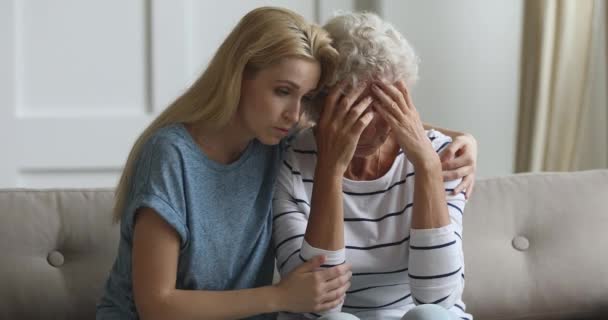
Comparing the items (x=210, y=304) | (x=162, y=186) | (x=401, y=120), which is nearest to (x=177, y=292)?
(x=210, y=304)

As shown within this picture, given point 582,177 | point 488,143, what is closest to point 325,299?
point 582,177

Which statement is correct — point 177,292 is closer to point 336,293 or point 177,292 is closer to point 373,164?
point 336,293

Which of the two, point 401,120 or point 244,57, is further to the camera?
point 401,120

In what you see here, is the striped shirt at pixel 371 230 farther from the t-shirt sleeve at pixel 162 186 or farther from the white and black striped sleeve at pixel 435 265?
the t-shirt sleeve at pixel 162 186

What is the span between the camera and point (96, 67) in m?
2.50

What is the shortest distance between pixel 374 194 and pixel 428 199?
0.14m

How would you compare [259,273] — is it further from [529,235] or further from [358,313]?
[529,235]

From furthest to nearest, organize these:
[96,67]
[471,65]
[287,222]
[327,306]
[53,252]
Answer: [471,65] < [96,67] < [53,252] < [287,222] < [327,306]

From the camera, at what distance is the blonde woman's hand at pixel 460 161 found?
1.61 meters

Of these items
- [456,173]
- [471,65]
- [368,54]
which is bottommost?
[456,173]

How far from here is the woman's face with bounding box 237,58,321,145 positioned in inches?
54.5

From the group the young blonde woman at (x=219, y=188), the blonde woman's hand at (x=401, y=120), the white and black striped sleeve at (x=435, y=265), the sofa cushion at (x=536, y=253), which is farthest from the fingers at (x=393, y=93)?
the sofa cushion at (x=536, y=253)

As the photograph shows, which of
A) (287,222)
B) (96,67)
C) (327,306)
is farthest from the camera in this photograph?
(96,67)

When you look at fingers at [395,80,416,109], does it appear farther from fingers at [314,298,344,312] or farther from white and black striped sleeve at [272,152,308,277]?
fingers at [314,298,344,312]
